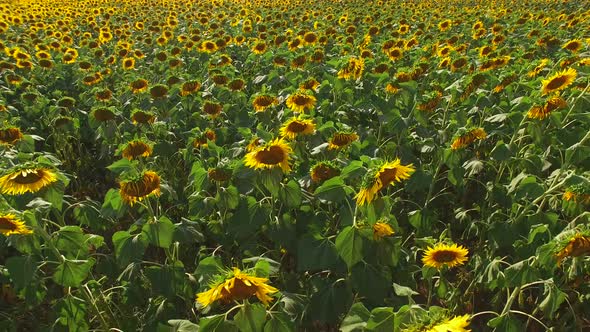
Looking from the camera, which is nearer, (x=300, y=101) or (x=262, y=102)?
(x=300, y=101)

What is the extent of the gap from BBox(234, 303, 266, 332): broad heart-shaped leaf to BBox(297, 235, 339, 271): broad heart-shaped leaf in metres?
0.55

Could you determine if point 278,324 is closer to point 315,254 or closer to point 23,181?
point 315,254

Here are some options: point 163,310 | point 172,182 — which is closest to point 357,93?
point 172,182

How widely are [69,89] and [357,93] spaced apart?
5.42 meters

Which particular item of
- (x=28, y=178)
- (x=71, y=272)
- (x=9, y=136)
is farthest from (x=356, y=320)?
(x=9, y=136)

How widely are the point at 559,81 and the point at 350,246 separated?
2505mm

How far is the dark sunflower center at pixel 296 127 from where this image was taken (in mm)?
3033

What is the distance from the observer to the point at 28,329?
3307 mm

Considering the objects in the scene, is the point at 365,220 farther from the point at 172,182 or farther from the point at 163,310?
the point at 172,182

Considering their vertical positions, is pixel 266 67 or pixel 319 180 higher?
pixel 319 180

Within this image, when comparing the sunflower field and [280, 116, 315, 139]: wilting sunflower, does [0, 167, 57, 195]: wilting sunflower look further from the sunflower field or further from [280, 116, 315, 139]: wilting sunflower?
[280, 116, 315, 139]: wilting sunflower

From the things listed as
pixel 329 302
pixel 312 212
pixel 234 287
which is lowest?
pixel 329 302

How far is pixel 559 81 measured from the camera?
3.50 m

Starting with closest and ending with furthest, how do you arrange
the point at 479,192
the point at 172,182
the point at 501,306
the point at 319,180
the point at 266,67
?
the point at 319,180 → the point at 501,306 → the point at 479,192 → the point at 172,182 → the point at 266,67
